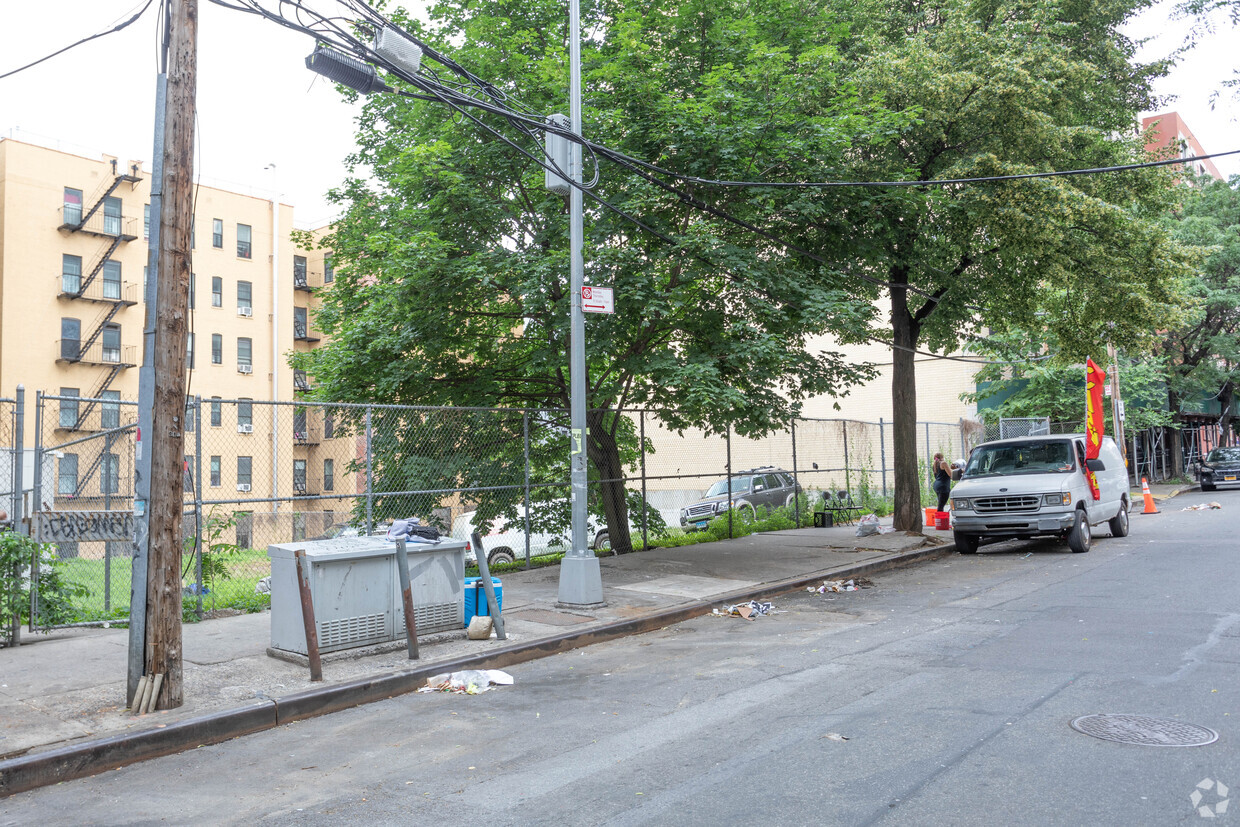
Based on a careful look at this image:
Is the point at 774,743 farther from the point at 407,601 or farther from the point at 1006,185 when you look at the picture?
the point at 1006,185

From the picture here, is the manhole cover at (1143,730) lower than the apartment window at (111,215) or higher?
lower

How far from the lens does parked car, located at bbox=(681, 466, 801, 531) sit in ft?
75.6

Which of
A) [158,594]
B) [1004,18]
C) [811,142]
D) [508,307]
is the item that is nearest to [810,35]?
[811,142]

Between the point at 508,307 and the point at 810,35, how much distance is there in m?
6.80

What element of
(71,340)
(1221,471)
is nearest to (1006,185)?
(1221,471)

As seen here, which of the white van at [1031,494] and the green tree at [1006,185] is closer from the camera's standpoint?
the white van at [1031,494]

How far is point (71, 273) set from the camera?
35.5 metres

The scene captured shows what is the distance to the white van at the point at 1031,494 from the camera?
15.1 meters

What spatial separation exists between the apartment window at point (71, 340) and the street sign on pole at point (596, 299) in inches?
1260

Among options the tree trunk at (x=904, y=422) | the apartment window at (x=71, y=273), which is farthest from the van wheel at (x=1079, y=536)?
the apartment window at (x=71, y=273)

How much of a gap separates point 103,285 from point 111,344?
2.42 meters

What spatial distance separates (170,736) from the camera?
6.16 metres

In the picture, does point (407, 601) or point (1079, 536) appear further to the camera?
point (1079, 536)

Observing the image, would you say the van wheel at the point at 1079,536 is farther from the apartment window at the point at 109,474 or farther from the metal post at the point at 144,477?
the apartment window at the point at 109,474
